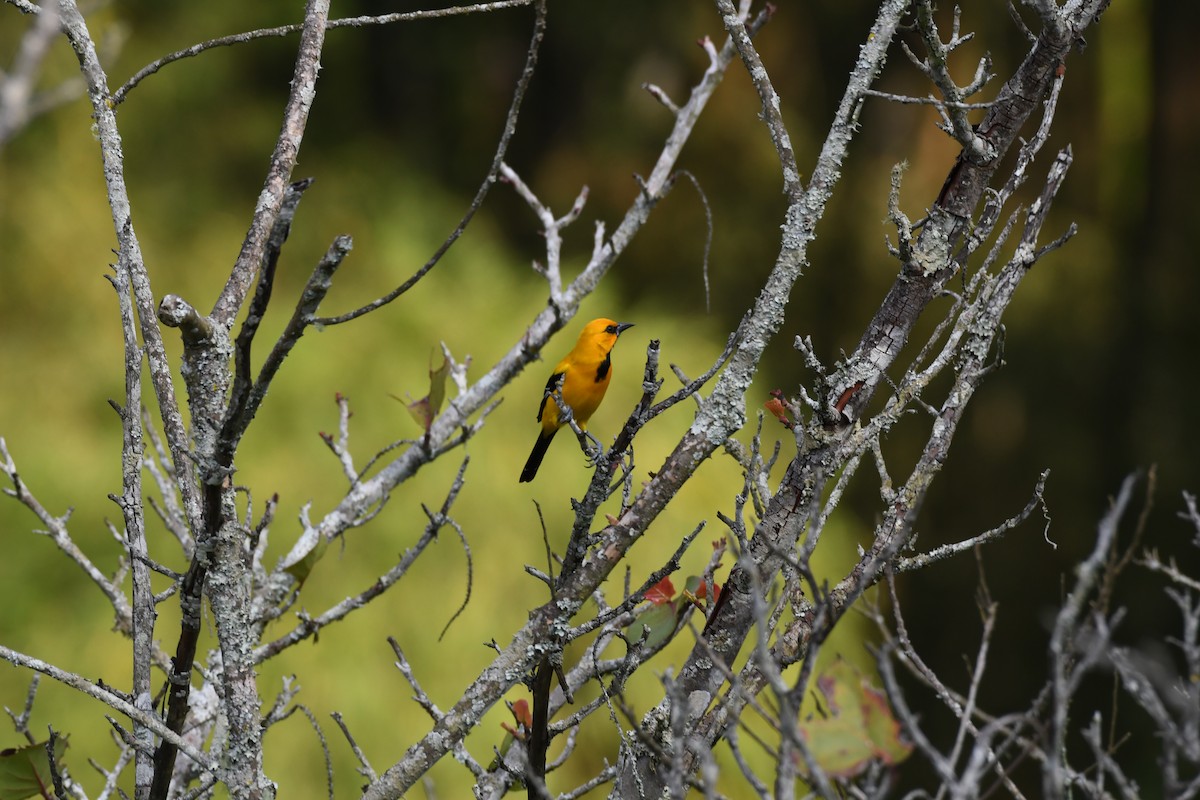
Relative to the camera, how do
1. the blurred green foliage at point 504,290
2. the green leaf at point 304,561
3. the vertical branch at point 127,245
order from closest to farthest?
the vertical branch at point 127,245 < the green leaf at point 304,561 < the blurred green foliage at point 504,290

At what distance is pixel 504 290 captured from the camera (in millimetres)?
3840

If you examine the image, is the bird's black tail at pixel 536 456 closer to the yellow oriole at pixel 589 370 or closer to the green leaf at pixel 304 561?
the yellow oriole at pixel 589 370

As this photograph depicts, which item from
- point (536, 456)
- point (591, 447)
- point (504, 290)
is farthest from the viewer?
point (504, 290)

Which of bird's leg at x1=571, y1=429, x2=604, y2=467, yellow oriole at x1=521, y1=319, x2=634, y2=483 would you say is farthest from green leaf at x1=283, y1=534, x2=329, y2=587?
yellow oriole at x1=521, y1=319, x2=634, y2=483

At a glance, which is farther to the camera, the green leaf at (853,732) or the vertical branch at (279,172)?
the vertical branch at (279,172)

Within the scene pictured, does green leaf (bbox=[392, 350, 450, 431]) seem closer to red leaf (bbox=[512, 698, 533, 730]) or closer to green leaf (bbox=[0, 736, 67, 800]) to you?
red leaf (bbox=[512, 698, 533, 730])

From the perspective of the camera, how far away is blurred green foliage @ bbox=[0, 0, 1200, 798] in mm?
3209

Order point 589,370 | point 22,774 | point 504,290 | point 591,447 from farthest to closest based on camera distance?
point 504,290
point 589,370
point 591,447
point 22,774

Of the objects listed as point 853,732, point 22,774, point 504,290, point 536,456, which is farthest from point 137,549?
point 504,290

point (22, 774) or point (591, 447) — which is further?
point (591, 447)

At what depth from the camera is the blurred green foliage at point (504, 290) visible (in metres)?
3.21

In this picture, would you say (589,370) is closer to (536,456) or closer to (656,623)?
(536,456)

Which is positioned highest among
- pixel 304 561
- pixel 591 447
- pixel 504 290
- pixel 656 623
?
pixel 504 290

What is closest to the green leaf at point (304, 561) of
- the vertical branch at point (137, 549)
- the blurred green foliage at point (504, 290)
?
the vertical branch at point (137, 549)
